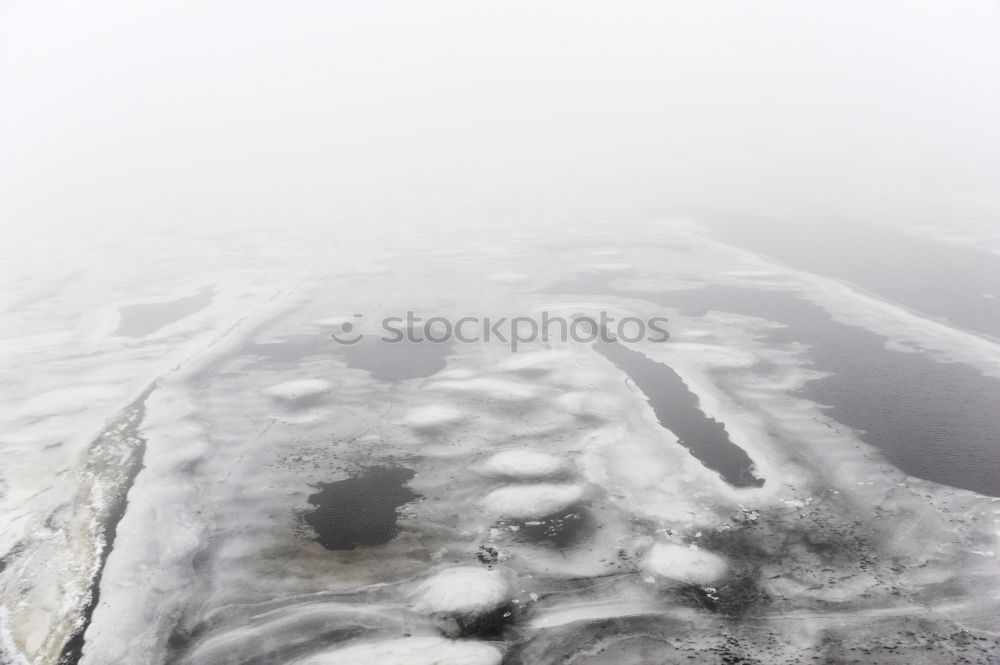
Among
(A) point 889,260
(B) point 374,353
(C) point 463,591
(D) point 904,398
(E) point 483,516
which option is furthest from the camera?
(A) point 889,260

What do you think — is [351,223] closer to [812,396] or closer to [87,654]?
[812,396]

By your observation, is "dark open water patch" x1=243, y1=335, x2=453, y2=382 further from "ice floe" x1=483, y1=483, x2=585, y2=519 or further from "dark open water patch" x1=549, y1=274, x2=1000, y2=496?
"dark open water patch" x1=549, y1=274, x2=1000, y2=496

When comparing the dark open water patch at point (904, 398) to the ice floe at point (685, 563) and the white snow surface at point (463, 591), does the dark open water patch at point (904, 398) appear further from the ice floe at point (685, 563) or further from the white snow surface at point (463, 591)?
the white snow surface at point (463, 591)

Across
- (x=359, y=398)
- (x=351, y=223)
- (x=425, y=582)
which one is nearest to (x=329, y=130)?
(x=351, y=223)

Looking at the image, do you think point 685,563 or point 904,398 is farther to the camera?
point 904,398

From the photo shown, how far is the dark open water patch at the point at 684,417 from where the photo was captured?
902 centimetres

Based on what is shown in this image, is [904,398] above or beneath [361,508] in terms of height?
above

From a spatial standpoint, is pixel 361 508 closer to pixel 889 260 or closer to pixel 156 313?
pixel 156 313

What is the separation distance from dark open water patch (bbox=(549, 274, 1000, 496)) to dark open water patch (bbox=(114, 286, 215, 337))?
1233cm

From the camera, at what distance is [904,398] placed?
1104cm

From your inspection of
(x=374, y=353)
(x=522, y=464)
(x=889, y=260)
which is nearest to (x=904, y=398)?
(x=522, y=464)

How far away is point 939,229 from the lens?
25.2 meters

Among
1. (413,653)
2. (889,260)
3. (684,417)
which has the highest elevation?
(889,260)

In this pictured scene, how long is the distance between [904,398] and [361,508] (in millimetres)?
8507
